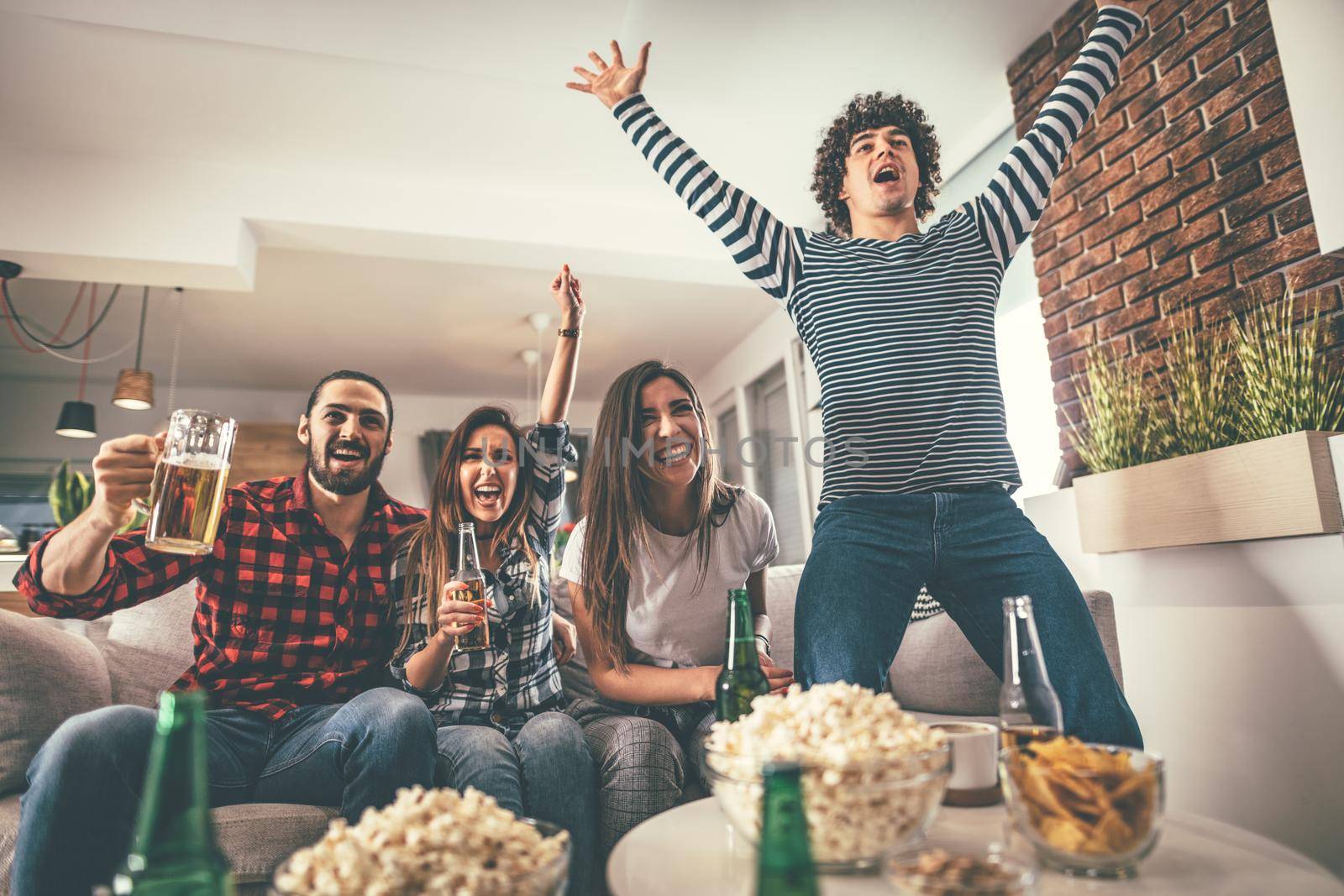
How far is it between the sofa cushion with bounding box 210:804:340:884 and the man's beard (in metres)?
0.64

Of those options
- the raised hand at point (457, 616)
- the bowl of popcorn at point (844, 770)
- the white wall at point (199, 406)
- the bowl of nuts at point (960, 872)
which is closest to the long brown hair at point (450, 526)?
the raised hand at point (457, 616)

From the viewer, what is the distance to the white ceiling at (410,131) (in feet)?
9.00

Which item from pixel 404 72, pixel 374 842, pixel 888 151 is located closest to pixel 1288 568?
pixel 888 151

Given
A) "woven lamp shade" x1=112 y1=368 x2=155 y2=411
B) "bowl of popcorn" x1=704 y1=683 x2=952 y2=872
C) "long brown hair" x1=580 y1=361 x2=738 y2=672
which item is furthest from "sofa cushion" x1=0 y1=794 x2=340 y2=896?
"woven lamp shade" x1=112 y1=368 x2=155 y2=411

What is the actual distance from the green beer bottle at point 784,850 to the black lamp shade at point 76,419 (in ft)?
19.2

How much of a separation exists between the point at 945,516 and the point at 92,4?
3.12m

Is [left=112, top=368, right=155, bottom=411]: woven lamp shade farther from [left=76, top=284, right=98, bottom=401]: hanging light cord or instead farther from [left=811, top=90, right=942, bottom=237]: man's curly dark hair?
[left=811, top=90, right=942, bottom=237]: man's curly dark hair

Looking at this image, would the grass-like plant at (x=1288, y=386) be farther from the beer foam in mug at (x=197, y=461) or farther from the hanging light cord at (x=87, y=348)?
the hanging light cord at (x=87, y=348)

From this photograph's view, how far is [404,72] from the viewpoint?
9.87ft

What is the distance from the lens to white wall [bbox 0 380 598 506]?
6.00 m

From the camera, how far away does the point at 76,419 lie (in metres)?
4.96

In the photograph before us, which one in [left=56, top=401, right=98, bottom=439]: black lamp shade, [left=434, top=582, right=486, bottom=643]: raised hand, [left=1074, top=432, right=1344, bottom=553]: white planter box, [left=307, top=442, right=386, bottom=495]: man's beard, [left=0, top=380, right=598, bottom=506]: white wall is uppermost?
[left=0, top=380, right=598, bottom=506]: white wall

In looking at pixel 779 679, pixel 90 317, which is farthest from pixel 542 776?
pixel 90 317

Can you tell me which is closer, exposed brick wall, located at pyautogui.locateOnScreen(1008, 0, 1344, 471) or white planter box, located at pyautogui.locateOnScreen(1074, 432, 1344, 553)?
white planter box, located at pyautogui.locateOnScreen(1074, 432, 1344, 553)
